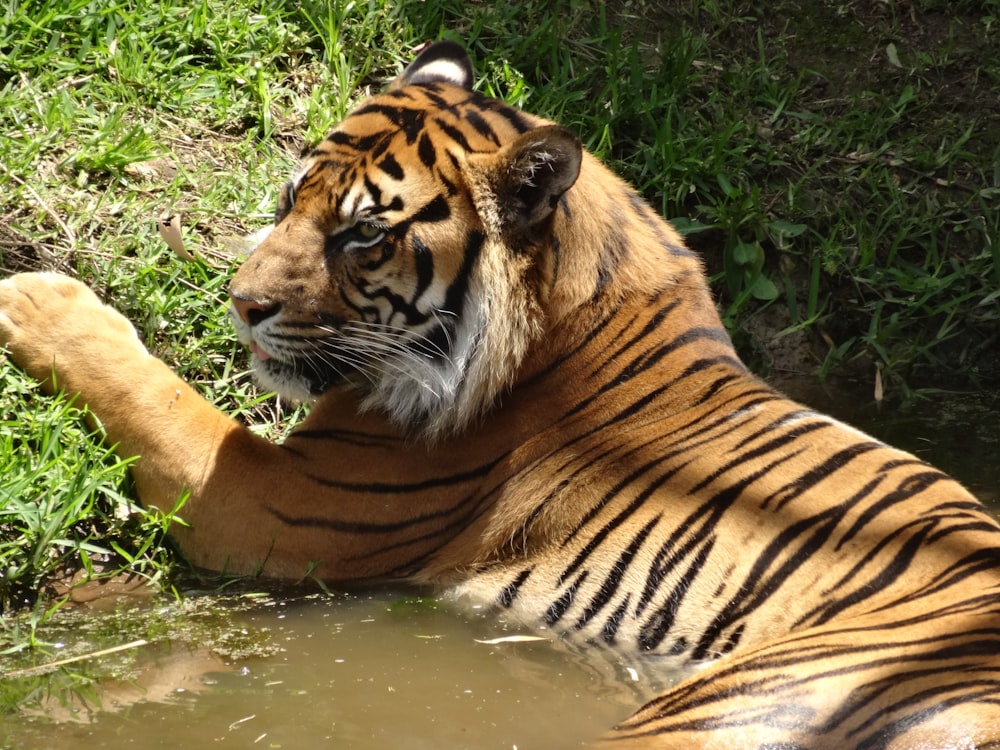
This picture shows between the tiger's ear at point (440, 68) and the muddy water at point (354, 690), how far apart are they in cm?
155

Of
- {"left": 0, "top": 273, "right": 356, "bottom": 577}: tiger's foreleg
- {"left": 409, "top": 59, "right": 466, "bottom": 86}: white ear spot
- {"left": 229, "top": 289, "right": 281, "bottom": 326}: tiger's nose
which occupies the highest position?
{"left": 409, "top": 59, "right": 466, "bottom": 86}: white ear spot

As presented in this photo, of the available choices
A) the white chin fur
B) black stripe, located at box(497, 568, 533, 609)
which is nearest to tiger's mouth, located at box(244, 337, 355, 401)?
the white chin fur

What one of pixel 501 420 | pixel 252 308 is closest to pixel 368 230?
pixel 252 308

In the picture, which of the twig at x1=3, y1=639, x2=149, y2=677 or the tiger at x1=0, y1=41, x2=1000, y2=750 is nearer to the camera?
the twig at x1=3, y1=639, x2=149, y2=677

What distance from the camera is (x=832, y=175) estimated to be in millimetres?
5598

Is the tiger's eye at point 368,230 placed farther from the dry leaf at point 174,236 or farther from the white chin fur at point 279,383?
the dry leaf at point 174,236

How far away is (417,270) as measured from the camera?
3.50 metres

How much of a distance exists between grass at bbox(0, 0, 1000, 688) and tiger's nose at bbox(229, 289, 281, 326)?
0.76 m

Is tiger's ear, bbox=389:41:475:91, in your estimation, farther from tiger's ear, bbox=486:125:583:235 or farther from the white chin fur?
the white chin fur

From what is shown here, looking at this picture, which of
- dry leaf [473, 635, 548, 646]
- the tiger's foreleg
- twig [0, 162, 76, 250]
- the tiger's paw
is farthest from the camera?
twig [0, 162, 76, 250]

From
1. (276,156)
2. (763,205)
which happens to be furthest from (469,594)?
(763,205)

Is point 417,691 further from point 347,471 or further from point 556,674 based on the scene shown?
point 347,471

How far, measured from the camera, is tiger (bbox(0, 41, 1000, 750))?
10.8 feet

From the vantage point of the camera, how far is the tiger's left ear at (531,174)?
3316 millimetres
